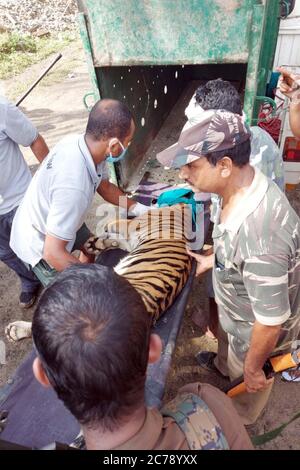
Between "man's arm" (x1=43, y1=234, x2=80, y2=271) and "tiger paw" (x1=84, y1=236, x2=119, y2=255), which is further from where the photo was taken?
"tiger paw" (x1=84, y1=236, x2=119, y2=255)

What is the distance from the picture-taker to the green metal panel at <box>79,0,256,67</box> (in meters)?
2.42

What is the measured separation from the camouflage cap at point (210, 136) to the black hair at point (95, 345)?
78 centimetres

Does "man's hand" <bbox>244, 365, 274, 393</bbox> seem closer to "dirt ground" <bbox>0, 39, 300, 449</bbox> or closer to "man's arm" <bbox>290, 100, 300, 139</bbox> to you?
"dirt ground" <bbox>0, 39, 300, 449</bbox>

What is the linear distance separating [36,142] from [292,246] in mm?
2315

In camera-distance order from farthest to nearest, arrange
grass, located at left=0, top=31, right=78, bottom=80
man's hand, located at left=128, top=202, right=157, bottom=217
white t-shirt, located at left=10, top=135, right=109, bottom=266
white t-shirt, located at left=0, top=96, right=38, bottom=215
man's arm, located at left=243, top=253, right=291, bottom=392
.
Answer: grass, located at left=0, top=31, right=78, bottom=80 < man's hand, located at left=128, top=202, right=157, bottom=217 < white t-shirt, located at left=0, top=96, right=38, bottom=215 < white t-shirt, located at left=10, top=135, right=109, bottom=266 < man's arm, located at left=243, top=253, right=291, bottom=392

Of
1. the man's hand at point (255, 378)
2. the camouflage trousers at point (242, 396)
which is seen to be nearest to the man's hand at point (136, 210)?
the camouflage trousers at point (242, 396)

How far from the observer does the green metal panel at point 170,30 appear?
2.42 meters

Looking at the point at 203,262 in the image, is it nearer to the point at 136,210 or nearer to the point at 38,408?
the point at 136,210

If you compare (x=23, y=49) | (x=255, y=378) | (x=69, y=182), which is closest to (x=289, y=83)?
(x=69, y=182)

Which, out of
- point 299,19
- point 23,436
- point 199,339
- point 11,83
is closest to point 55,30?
point 11,83

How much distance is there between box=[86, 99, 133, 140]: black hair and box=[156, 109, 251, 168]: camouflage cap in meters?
0.77

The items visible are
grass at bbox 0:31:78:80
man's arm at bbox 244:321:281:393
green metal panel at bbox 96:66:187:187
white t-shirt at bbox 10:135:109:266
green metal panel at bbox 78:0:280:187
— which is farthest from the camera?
grass at bbox 0:31:78:80

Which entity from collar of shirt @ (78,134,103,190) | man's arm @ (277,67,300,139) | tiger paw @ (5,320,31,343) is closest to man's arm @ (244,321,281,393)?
collar of shirt @ (78,134,103,190)

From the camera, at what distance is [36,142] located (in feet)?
9.80
